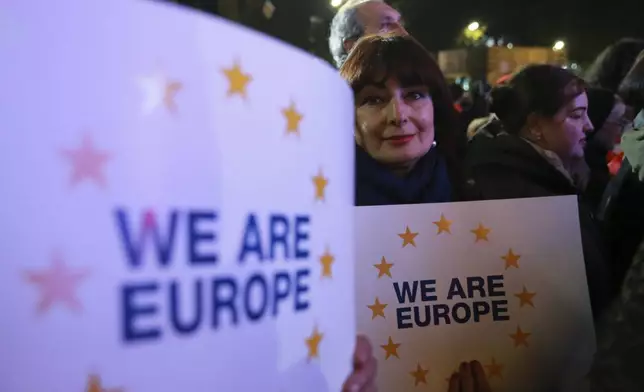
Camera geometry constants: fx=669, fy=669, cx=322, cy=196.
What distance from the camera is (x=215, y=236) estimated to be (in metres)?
0.28

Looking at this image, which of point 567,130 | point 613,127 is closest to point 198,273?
point 567,130

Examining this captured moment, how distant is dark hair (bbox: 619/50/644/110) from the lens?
77cm

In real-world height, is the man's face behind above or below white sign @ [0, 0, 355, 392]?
above

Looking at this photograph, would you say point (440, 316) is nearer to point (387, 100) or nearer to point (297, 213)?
point (387, 100)

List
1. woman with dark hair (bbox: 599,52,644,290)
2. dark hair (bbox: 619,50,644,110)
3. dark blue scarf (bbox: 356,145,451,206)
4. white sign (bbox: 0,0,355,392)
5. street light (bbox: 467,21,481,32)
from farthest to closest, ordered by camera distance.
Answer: street light (bbox: 467,21,481,32) → dark hair (bbox: 619,50,644,110) → woman with dark hair (bbox: 599,52,644,290) → dark blue scarf (bbox: 356,145,451,206) → white sign (bbox: 0,0,355,392)

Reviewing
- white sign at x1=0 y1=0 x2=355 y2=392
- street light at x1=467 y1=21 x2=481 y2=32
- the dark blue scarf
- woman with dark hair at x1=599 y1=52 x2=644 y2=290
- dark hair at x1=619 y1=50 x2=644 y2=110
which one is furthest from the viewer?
street light at x1=467 y1=21 x2=481 y2=32

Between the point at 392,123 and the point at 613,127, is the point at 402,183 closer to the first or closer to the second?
the point at 392,123

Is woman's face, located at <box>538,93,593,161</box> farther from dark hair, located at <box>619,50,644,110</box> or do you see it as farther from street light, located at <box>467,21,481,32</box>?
street light, located at <box>467,21,481,32</box>

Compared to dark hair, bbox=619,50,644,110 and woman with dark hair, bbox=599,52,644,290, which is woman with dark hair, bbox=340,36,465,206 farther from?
dark hair, bbox=619,50,644,110

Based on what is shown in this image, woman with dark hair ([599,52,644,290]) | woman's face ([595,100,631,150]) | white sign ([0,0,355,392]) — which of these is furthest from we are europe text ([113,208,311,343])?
woman's face ([595,100,631,150])

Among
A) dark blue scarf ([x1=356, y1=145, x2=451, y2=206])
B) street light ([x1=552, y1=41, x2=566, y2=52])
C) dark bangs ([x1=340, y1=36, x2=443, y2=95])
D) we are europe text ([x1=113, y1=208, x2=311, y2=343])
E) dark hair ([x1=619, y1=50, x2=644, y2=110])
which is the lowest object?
we are europe text ([x1=113, y1=208, x2=311, y2=343])

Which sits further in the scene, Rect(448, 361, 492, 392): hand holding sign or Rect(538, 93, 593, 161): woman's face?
Rect(538, 93, 593, 161): woman's face

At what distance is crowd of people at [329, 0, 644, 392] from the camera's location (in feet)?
1.77

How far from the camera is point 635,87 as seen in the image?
30.4 inches
